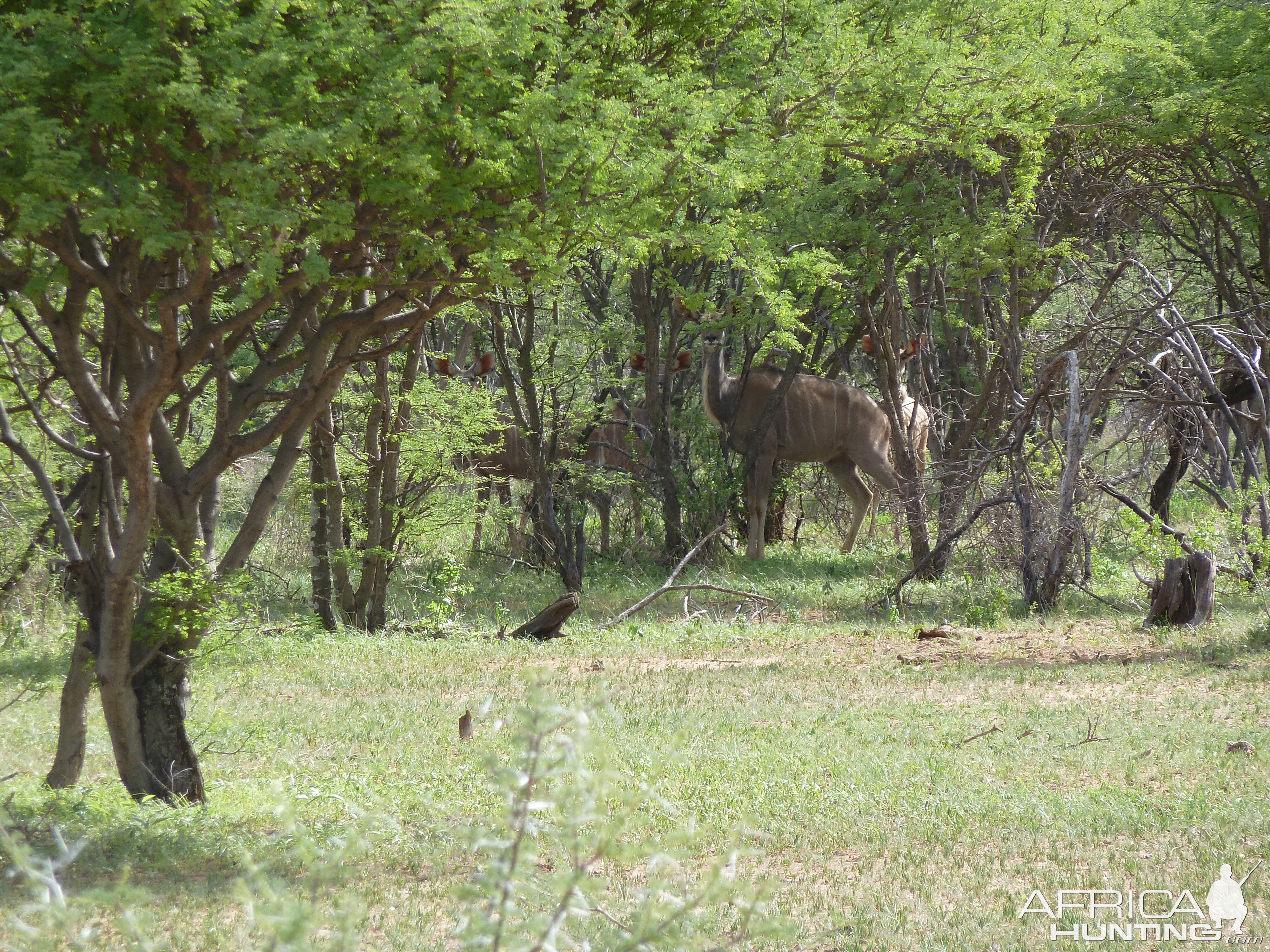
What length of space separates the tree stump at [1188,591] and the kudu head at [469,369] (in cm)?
781

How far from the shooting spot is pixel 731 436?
1672 cm

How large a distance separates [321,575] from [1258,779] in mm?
9384

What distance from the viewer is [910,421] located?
15.9 meters

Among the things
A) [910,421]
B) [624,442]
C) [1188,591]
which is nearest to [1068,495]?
[1188,591]

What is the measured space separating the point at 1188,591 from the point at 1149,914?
252 inches

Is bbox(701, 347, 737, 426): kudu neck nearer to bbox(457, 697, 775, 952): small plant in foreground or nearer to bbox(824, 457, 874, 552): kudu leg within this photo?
bbox(824, 457, 874, 552): kudu leg

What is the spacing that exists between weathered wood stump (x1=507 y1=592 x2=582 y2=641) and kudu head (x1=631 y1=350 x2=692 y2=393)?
427 cm

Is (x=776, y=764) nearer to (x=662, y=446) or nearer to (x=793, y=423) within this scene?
(x=662, y=446)

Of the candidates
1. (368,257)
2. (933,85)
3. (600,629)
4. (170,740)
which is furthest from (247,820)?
(933,85)

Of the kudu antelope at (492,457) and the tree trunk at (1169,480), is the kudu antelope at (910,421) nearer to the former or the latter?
the tree trunk at (1169,480)

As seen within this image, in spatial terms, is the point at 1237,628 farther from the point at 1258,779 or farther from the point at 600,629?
the point at 600,629

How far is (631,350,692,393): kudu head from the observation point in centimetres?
1530

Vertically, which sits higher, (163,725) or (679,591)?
(163,725)

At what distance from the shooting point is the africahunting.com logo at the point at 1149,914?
176 inches
